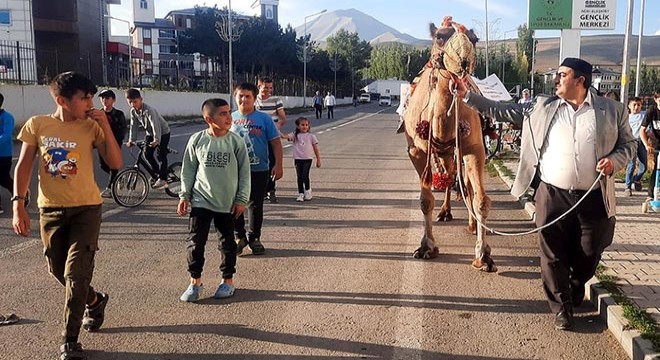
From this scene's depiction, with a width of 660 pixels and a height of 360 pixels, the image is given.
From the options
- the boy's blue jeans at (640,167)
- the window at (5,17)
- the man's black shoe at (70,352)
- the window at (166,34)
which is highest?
the window at (166,34)

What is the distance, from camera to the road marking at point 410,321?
179 inches

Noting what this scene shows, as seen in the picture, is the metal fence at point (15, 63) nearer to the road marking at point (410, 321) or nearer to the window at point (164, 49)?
the road marking at point (410, 321)

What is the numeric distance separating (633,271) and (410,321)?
250 centimetres

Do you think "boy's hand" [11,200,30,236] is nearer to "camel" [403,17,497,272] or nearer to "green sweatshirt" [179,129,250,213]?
"green sweatshirt" [179,129,250,213]

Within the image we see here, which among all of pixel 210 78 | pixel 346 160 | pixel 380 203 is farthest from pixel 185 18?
pixel 380 203

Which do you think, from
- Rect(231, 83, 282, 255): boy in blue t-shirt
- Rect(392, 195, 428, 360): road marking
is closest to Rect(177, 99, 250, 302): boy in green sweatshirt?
Rect(231, 83, 282, 255): boy in blue t-shirt

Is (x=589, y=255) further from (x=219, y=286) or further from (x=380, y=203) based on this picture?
(x=380, y=203)

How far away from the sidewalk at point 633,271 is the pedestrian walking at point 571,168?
34 cm

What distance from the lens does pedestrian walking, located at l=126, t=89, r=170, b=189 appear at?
405 inches

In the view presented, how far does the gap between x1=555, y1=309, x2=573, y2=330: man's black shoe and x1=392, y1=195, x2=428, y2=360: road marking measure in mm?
1040

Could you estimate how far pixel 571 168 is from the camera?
4832 mm

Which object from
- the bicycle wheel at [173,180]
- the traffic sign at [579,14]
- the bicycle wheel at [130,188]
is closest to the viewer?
the bicycle wheel at [130,188]

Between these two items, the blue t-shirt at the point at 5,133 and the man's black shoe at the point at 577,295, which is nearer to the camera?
the man's black shoe at the point at 577,295

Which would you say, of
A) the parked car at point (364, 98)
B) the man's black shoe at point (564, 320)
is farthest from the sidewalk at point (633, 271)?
the parked car at point (364, 98)
